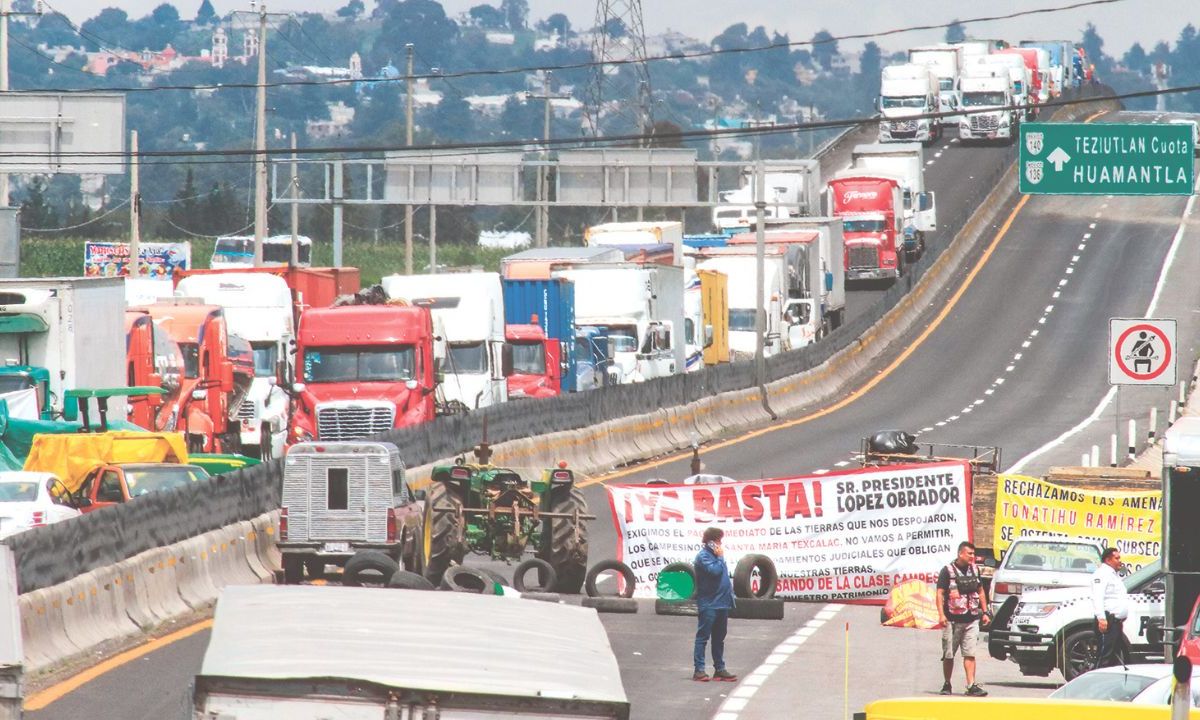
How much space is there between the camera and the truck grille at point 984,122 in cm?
10169

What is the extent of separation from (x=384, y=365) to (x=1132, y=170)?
12424 millimetres

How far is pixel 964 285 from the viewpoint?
75.9 m

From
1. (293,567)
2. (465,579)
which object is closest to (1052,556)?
(465,579)

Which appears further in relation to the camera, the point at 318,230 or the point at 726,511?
the point at 318,230

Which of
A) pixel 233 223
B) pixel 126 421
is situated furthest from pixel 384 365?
pixel 233 223

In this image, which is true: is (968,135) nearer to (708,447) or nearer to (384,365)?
(708,447)

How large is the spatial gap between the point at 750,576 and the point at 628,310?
22659mm

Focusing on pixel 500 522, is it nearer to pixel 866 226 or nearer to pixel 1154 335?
pixel 1154 335

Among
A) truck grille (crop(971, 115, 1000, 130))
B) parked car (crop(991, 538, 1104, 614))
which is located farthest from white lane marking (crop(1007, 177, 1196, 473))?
truck grille (crop(971, 115, 1000, 130))

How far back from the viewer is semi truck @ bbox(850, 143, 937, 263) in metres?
78.1

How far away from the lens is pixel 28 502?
24.1m

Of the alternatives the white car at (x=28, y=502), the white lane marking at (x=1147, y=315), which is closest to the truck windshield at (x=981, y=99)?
the white lane marking at (x=1147, y=315)

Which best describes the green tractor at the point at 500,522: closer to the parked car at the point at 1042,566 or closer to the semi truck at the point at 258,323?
the parked car at the point at 1042,566

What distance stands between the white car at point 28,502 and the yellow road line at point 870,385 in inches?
539
